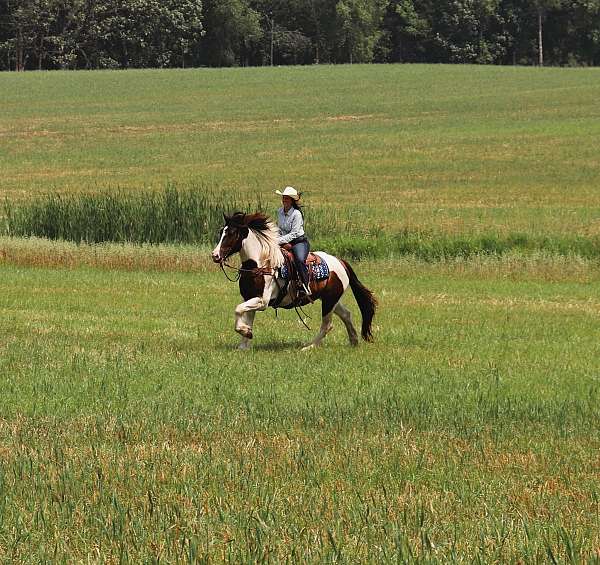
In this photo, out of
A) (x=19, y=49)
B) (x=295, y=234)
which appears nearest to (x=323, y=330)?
(x=295, y=234)

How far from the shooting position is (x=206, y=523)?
7.19 metres

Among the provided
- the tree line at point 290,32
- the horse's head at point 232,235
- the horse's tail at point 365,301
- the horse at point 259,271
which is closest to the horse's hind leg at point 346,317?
the horse's tail at point 365,301

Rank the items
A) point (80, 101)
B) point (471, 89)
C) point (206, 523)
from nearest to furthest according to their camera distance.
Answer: point (206, 523), point (80, 101), point (471, 89)

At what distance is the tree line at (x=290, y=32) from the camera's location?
12281cm

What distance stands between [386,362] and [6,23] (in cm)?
11369

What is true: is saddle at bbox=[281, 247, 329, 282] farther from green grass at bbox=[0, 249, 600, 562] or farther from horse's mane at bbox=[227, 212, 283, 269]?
green grass at bbox=[0, 249, 600, 562]

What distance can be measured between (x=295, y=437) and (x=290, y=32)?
135 meters

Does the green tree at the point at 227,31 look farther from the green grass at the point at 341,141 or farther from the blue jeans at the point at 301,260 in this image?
the blue jeans at the point at 301,260

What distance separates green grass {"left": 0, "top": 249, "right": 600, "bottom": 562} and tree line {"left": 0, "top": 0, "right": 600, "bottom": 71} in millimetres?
106345

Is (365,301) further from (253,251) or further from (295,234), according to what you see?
(253,251)

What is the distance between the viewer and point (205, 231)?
1198 inches

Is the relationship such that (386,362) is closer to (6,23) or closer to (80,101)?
(80,101)

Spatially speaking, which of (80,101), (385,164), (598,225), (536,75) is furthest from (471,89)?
(598,225)

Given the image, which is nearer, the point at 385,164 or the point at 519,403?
the point at 519,403
